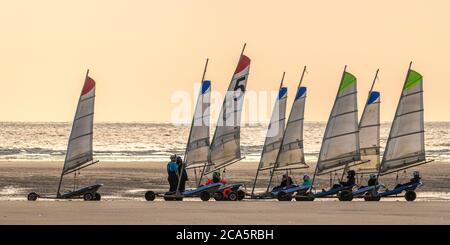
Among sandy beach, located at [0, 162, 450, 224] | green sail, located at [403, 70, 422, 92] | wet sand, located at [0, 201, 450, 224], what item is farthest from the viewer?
green sail, located at [403, 70, 422, 92]

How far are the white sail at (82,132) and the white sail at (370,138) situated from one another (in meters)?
9.44

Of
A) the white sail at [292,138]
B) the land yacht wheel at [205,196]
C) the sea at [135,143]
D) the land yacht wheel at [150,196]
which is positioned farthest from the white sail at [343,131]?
the sea at [135,143]

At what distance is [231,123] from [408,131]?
19.4ft

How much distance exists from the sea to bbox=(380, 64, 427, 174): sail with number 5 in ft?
169

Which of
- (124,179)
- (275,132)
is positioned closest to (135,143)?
(124,179)

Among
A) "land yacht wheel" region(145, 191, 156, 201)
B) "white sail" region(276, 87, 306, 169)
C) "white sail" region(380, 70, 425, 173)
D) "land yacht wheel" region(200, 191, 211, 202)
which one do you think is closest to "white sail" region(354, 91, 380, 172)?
"white sail" region(380, 70, 425, 173)

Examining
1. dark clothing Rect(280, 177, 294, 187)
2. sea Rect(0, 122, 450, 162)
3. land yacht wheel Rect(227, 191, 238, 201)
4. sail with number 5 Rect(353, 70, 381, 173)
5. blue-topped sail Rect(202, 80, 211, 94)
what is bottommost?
sea Rect(0, 122, 450, 162)

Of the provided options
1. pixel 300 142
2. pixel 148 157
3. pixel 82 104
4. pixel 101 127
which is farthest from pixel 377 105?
pixel 101 127

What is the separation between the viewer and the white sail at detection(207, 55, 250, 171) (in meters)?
51.9

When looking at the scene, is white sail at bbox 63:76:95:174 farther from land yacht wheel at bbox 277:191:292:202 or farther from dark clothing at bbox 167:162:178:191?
land yacht wheel at bbox 277:191:292:202

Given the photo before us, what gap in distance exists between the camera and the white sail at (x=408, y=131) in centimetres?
5172

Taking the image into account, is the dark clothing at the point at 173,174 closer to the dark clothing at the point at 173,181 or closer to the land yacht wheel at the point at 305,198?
the dark clothing at the point at 173,181

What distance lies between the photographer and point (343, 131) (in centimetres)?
5269
